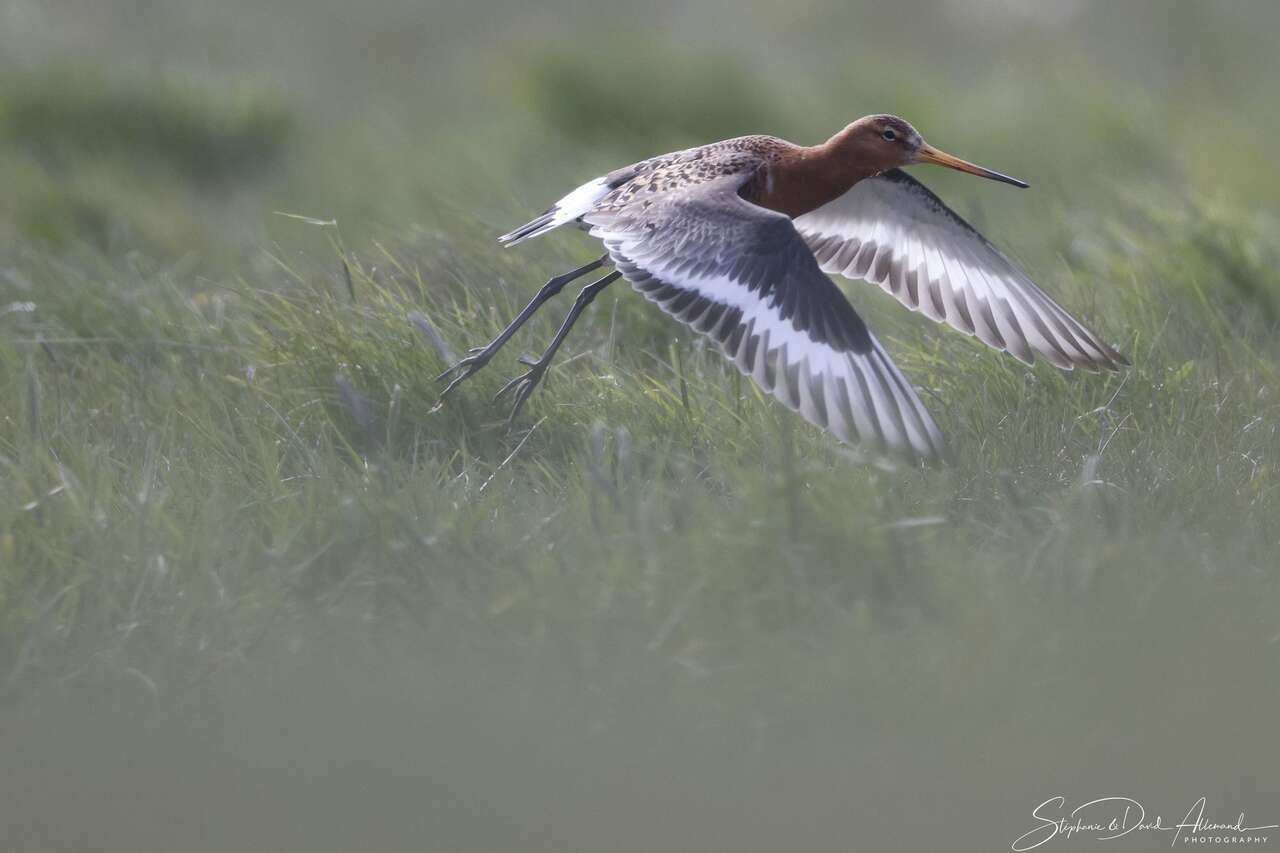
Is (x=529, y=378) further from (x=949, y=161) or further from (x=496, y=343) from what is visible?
(x=949, y=161)

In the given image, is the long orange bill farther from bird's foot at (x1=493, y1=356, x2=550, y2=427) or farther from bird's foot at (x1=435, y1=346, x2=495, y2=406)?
bird's foot at (x1=435, y1=346, x2=495, y2=406)

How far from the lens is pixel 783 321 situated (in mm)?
4266

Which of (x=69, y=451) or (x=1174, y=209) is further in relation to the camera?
(x=1174, y=209)

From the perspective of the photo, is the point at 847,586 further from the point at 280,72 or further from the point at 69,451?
the point at 280,72

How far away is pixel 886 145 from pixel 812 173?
251 mm

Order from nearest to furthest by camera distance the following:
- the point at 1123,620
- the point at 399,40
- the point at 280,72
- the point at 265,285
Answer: the point at 1123,620
the point at 265,285
the point at 280,72
the point at 399,40

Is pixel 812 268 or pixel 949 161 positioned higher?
pixel 949 161

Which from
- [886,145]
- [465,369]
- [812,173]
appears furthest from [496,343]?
[886,145]

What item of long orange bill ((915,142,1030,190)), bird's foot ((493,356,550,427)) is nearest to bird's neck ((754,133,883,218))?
long orange bill ((915,142,1030,190))

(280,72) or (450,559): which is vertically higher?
(280,72)

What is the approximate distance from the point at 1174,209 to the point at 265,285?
3.52 meters

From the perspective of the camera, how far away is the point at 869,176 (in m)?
5.27

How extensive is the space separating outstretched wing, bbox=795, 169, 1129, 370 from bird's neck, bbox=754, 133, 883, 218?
0.95ft

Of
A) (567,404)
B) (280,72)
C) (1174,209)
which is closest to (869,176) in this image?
(567,404)
